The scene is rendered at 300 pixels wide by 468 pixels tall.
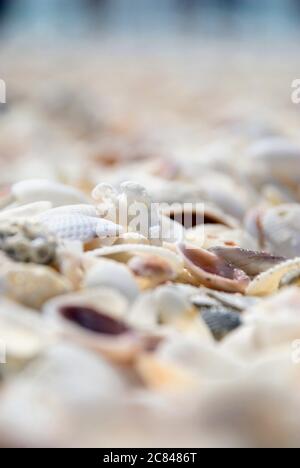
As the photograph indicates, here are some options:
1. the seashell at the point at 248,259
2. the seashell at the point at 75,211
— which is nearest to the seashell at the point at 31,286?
the seashell at the point at 75,211

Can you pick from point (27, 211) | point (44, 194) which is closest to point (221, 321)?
point (27, 211)

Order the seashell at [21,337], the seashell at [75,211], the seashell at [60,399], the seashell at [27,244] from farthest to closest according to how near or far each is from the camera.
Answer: the seashell at [75,211] < the seashell at [27,244] < the seashell at [21,337] < the seashell at [60,399]

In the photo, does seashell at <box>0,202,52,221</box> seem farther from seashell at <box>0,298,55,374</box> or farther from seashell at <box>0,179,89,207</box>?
seashell at <box>0,298,55,374</box>

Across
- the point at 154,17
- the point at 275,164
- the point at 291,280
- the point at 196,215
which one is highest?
the point at 154,17

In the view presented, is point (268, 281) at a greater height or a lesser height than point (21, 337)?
greater

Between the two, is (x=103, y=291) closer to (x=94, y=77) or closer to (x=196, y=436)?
(x=196, y=436)

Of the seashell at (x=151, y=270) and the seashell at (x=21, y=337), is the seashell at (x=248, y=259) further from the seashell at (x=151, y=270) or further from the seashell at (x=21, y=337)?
the seashell at (x=21, y=337)

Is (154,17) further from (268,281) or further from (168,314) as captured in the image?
(168,314)
